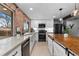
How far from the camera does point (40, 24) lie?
443 inches

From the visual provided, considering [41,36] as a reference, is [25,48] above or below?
above

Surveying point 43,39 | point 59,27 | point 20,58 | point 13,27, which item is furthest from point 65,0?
point 59,27

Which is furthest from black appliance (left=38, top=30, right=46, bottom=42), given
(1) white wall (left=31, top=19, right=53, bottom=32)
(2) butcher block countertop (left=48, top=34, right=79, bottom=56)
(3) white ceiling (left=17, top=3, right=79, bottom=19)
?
(2) butcher block countertop (left=48, top=34, right=79, bottom=56)

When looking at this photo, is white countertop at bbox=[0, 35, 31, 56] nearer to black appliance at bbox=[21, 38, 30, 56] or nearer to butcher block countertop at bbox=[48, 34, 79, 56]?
black appliance at bbox=[21, 38, 30, 56]

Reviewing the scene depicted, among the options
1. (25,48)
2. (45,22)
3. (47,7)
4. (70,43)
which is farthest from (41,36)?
(70,43)

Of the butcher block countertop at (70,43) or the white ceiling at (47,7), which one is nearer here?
the butcher block countertop at (70,43)

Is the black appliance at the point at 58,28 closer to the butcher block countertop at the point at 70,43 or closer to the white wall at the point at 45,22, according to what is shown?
the white wall at the point at 45,22

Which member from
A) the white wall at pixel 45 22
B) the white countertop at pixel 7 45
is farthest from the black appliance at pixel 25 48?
the white wall at pixel 45 22

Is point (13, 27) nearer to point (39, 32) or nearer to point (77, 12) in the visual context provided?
point (77, 12)

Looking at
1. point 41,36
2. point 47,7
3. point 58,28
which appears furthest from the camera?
point 58,28

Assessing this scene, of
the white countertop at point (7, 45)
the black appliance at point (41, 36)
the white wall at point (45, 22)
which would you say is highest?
the white wall at point (45, 22)

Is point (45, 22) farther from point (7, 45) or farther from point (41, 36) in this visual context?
point (7, 45)

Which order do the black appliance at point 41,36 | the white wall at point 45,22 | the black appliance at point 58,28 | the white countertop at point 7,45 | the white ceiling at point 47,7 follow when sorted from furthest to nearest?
the black appliance at point 58,28
the white wall at point 45,22
the black appliance at point 41,36
the white ceiling at point 47,7
the white countertop at point 7,45

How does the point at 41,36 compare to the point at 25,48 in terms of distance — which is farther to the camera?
the point at 41,36
